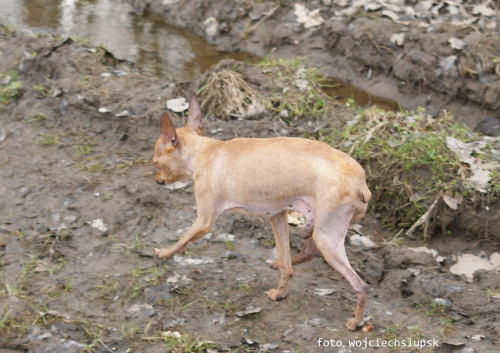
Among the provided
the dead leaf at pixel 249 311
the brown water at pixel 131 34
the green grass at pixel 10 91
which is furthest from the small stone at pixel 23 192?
the brown water at pixel 131 34

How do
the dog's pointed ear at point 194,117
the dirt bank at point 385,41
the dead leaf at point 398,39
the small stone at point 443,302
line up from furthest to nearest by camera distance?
the dead leaf at point 398,39 < the dirt bank at point 385,41 < the dog's pointed ear at point 194,117 < the small stone at point 443,302

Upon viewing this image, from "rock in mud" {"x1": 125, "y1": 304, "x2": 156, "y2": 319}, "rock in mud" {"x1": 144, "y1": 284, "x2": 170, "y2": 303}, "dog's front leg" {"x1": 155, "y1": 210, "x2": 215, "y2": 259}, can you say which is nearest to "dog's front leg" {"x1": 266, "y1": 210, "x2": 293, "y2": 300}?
"dog's front leg" {"x1": 155, "y1": 210, "x2": 215, "y2": 259}

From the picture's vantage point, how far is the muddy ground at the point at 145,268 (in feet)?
16.2

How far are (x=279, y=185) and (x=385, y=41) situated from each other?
19.9 feet

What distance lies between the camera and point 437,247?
6.68m

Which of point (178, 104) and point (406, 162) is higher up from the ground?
point (406, 162)

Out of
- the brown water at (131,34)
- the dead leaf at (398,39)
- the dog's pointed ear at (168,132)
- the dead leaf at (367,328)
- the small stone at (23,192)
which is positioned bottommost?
the brown water at (131,34)

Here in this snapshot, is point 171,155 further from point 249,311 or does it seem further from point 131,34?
point 131,34

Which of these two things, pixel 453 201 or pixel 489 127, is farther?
pixel 489 127

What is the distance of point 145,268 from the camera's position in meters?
5.74

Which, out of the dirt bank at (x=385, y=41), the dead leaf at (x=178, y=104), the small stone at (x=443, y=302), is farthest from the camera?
the dirt bank at (x=385, y=41)

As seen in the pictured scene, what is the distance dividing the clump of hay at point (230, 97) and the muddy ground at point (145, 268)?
0.18m

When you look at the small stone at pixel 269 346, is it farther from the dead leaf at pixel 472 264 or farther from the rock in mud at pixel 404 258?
the dead leaf at pixel 472 264

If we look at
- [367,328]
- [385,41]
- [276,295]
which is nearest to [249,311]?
[276,295]
